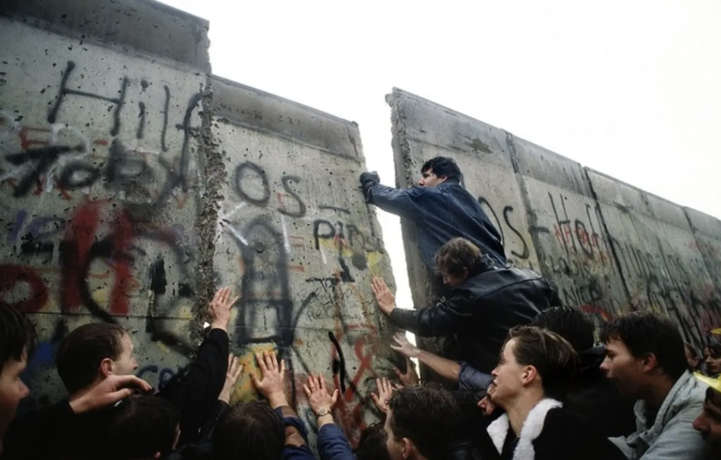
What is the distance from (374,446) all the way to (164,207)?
2066mm

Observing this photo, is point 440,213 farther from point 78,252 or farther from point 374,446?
point 78,252

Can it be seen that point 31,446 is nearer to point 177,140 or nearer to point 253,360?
point 253,360

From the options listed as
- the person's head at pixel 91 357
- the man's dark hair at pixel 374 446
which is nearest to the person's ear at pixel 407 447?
the man's dark hair at pixel 374 446

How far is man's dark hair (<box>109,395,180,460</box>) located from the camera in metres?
1.83

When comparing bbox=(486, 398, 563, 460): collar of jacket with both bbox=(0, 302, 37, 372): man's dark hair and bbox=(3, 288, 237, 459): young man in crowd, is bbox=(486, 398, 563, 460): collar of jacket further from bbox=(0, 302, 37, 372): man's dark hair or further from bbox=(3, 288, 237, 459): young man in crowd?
bbox=(0, 302, 37, 372): man's dark hair

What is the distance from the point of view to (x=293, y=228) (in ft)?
11.5

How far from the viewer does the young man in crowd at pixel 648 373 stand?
87.9 inches

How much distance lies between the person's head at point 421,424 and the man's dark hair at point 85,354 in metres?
1.46

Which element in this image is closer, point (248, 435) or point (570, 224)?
point (248, 435)

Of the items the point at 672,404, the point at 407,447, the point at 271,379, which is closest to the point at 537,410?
the point at 407,447

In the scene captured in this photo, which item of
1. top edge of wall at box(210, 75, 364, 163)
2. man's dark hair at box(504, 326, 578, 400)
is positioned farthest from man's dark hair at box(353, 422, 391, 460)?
top edge of wall at box(210, 75, 364, 163)

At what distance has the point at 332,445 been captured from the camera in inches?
102

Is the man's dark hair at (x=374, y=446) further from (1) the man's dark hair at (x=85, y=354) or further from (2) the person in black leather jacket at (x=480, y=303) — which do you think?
(1) the man's dark hair at (x=85, y=354)

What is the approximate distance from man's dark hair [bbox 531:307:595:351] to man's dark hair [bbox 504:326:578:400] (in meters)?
0.31
